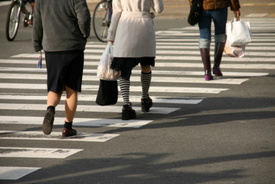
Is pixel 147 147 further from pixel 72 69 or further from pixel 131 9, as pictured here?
pixel 131 9

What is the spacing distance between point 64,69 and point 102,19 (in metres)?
11.1

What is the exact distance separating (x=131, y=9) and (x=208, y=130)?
1.75 metres

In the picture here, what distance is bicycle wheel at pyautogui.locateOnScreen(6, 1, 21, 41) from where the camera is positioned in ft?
60.2

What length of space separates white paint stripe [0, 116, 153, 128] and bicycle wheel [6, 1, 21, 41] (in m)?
9.06

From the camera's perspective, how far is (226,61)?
15062 millimetres

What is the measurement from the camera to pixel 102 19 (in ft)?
63.9

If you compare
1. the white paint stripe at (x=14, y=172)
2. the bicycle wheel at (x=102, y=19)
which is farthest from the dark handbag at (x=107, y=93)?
the bicycle wheel at (x=102, y=19)

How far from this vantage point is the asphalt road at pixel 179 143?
262 inches

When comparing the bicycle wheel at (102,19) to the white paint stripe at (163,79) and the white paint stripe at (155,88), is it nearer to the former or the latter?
the white paint stripe at (163,79)

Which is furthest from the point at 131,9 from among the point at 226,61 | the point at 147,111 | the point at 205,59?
the point at 226,61

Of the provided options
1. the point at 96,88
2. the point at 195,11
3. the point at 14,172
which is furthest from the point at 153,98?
the point at 14,172

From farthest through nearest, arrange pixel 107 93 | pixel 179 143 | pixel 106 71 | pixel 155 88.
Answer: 1. pixel 155 88
2. pixel 107 93
3. pixel 106 71
4. pixel 179 143

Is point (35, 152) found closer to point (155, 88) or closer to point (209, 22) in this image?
point (155, 88)

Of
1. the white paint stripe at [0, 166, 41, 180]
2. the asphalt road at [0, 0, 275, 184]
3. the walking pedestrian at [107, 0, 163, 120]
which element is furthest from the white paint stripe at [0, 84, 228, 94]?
the white paint stripe at [0, 166, 41, 180]
